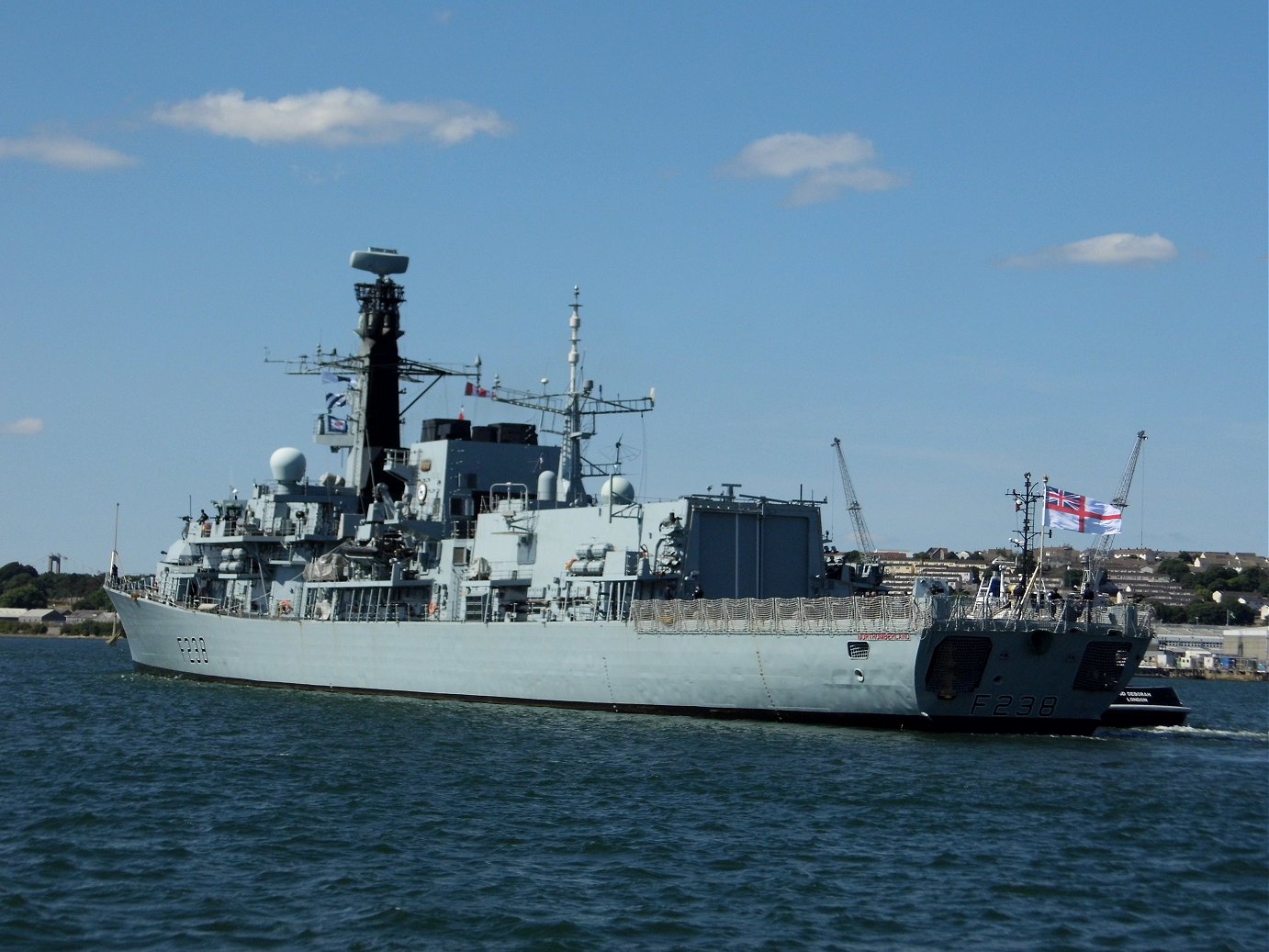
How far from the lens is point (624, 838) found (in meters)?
20.9

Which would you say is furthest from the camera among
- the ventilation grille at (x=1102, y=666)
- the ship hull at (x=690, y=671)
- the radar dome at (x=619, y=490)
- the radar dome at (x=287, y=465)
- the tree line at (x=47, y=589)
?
the tree line at (x=47, y=589)

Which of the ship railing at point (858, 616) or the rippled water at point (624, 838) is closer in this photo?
the rippled water at point (624, 838)

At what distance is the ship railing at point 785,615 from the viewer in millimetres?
30859

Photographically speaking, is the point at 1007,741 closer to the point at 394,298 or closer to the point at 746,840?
the point at 746,840

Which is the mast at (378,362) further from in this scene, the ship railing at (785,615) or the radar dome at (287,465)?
the ship railing at (785,615)

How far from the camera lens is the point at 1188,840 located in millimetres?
21297

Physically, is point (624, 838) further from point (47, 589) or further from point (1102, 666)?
point (47, 589)

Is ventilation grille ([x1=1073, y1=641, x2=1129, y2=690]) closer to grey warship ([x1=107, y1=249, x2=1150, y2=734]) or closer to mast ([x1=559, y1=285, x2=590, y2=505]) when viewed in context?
grey warship ([x1=107, y1=249, x2=1150, y2=734])

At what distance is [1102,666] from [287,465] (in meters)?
27.8

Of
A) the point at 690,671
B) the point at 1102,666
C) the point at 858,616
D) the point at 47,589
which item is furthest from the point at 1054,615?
the point at 47,589

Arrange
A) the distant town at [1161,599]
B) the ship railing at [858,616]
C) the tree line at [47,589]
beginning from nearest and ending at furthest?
the ship railing at [858,616]
the distant town at [1161,599]
the tree line at [47,589]

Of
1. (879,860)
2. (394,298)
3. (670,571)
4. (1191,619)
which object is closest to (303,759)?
(670,571)

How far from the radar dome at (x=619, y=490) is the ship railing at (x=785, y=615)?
534cm

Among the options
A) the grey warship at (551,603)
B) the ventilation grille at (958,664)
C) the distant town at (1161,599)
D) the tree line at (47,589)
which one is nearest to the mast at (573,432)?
the grey warship at (551,603)
